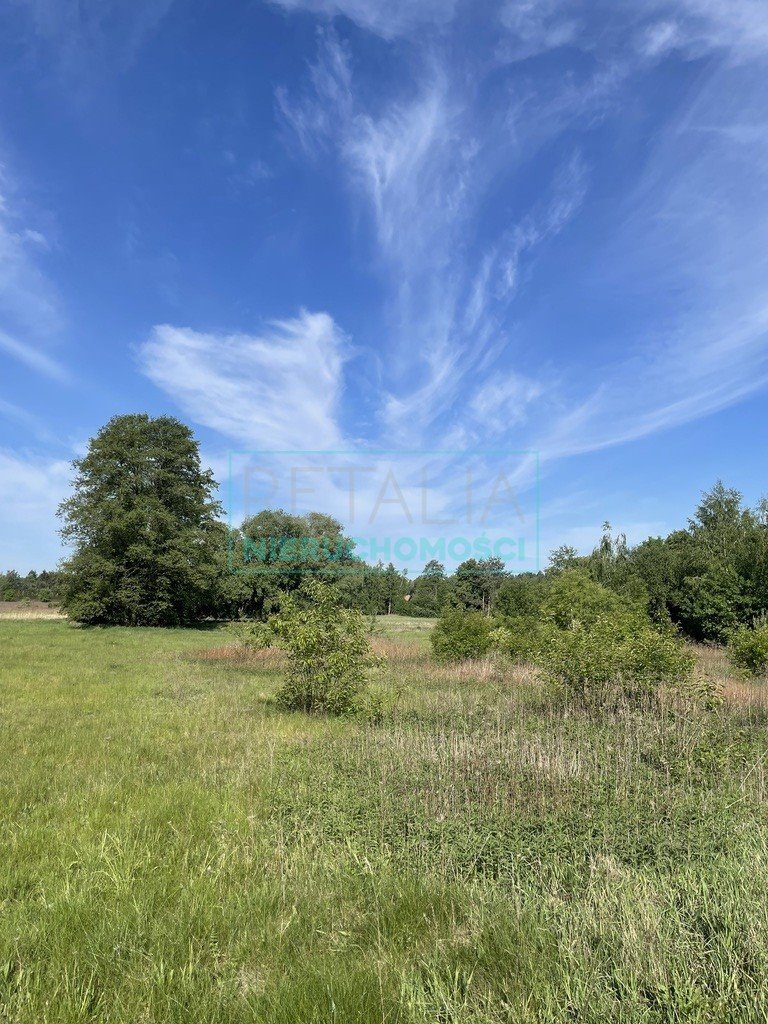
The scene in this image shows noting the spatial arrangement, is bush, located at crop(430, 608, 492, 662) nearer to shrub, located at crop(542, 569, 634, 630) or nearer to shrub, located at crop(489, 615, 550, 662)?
shrub, located at crop(489, 615, 550, 662)

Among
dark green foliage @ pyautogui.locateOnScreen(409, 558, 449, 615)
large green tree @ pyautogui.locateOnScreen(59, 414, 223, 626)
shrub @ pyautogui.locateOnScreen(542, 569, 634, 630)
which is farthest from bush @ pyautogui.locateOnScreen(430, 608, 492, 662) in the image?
dark green foliage @ pyautogui.locateOnScreen(409, 558, 449, 615)

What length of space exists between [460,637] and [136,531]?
22.2 meters

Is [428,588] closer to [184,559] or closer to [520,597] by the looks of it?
[520,597]

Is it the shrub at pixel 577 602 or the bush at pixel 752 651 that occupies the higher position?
the shrub at pixel 577 602

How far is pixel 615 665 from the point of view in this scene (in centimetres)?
1003

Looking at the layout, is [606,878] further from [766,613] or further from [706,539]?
[706,539]

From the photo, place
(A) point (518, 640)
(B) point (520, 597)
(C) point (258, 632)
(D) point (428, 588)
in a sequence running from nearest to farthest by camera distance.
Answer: (C) point (258, 632) → (A) point (518, 640) → (B) point (520, 597) → (D) point (428, 588)

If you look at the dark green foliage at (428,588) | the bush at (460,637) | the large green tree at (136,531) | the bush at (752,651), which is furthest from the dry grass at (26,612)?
the dark green foliage at (428,588)

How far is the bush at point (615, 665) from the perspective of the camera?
9938 mm

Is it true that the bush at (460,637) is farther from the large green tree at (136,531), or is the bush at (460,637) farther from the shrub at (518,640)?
the large green tree at (136,531)

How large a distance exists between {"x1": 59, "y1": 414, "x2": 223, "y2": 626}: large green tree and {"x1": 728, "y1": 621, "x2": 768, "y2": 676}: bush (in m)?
27.6

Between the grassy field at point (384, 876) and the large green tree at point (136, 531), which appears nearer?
the grassy field at point (384, 876)

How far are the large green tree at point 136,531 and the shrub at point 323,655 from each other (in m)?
23.6

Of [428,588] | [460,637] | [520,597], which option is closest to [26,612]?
[520,597]
